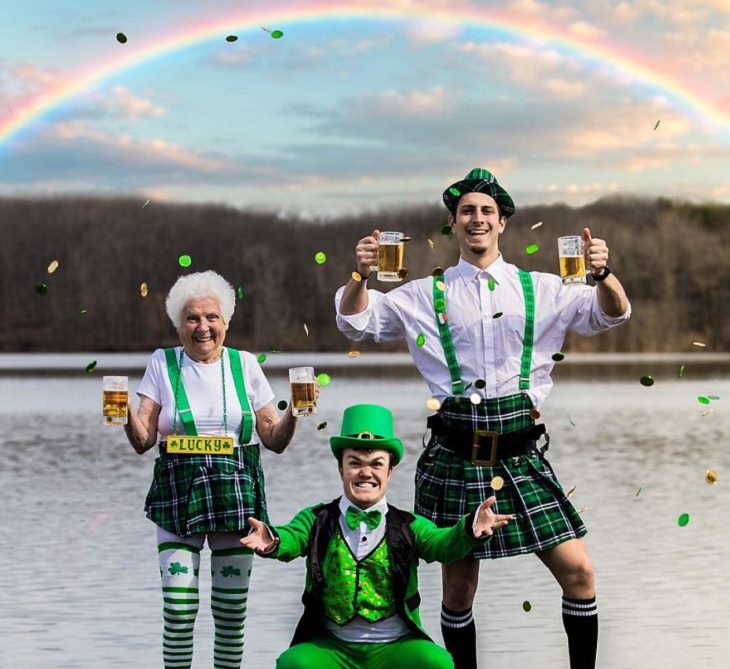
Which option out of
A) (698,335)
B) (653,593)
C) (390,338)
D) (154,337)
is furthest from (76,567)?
(154,337)

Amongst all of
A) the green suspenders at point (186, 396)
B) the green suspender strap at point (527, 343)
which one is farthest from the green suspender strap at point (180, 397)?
the green suspender strap at point (527, 343)

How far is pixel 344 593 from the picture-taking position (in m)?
5.61

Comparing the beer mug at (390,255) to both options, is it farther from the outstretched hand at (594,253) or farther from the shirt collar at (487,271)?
the outstretched hand at (594,253)

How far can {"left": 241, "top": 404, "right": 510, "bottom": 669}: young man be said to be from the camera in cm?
557

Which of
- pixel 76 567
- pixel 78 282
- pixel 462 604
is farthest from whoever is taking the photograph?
pixel 78 282

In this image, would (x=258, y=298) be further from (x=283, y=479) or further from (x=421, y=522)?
(x=421, y=522)

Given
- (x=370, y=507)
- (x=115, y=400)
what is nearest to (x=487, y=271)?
(x=370, y=507)

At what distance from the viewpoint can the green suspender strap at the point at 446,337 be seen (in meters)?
6.14

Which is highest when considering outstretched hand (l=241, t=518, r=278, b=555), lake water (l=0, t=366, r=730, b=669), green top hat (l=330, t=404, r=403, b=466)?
green top hat (l=330, t=404, r=403, b=466)

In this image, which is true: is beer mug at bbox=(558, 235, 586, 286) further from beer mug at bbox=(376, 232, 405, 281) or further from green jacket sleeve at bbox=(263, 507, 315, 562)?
green jacket sleeve at bbox=(263, 507, 315, 562)

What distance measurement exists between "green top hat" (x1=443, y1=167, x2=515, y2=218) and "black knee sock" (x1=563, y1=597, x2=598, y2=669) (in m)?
1.46

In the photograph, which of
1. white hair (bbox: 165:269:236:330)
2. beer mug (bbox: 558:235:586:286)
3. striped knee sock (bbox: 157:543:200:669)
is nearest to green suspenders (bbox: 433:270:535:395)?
beer mug (bbox: 558:235:586:286)

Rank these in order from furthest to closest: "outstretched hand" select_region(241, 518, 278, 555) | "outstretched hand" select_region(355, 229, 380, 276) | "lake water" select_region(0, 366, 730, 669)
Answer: "lake water" select_region(0, 366, 730, 669)
"outstretched hand" select_region(355, 229, 380, 276)
"outstretched hand" select_region(241, 518, 278, 555)

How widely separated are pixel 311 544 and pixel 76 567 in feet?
16.5
